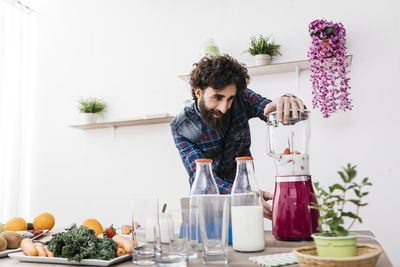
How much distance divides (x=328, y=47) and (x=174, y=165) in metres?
1.51

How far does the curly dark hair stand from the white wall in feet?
3.30

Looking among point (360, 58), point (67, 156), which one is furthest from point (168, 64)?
point (360, 58)

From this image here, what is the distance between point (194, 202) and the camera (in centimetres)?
90

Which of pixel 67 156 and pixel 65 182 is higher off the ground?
pixel 67 156

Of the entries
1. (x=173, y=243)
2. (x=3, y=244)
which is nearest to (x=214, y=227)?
(x=173, y=243)

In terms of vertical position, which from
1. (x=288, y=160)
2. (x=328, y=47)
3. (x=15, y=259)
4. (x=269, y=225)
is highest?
(x=328, y=47)

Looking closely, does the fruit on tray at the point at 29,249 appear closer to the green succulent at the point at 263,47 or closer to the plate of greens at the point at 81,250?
the plate of greens at the point at 81,250

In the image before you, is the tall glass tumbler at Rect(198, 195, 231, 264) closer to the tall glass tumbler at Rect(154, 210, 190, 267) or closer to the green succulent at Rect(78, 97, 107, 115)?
the tall glass tumbler at Rect(154, 210, 190, 267)

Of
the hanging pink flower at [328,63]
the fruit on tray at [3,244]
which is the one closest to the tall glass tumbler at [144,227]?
the fruit on tray at [3,244]

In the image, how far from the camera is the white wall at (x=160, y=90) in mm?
2566

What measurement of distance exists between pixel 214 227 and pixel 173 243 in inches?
3.8

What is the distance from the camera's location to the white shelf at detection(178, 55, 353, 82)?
259 centimetres

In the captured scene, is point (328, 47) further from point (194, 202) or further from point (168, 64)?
point (194, 202)

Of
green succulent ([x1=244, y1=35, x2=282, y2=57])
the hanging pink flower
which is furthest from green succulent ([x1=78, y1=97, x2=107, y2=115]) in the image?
the hanging pink flower
